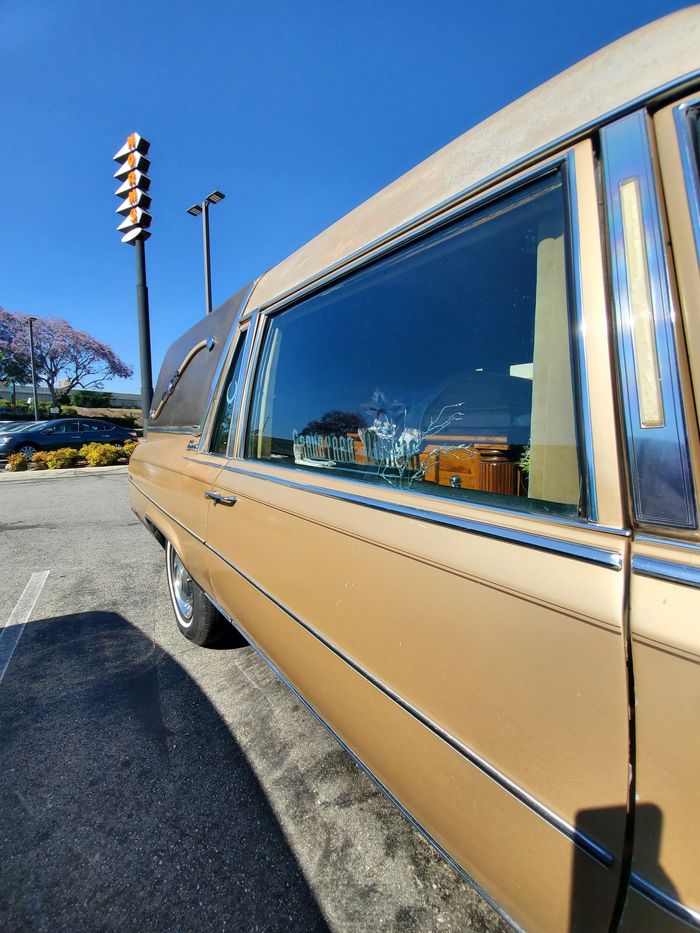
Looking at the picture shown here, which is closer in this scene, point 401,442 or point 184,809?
point 401,442

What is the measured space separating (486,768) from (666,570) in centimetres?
55

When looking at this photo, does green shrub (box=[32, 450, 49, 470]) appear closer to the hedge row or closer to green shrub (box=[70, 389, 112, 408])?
the hedge row

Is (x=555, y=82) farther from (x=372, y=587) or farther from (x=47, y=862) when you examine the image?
(x=47, y=862)

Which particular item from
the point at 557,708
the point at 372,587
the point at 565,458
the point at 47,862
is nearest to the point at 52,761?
the point at 47,862

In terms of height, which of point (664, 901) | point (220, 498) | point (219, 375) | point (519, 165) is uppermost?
Result: point (519, 165)

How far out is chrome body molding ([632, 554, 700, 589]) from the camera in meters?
0.70

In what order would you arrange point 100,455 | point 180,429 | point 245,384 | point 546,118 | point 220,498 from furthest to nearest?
point 100,455
point 180,429
point 245,384
point 220,498
point 546,118

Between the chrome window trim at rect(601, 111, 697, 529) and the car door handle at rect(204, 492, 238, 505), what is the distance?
151 centimetres

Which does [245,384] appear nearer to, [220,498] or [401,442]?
[220,498]

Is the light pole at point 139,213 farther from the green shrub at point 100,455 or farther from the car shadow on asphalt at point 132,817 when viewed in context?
the green shrub at point 100,455

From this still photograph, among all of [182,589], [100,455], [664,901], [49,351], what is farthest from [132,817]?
[49,351]

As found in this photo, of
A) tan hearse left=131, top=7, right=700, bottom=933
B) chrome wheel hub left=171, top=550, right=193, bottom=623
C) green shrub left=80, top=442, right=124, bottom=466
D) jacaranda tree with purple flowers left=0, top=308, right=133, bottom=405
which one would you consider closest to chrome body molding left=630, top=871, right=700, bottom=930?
tan hearse left=131, top=7, right=700, bottom=933

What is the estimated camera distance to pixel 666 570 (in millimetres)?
724

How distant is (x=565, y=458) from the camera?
37.9 inches
